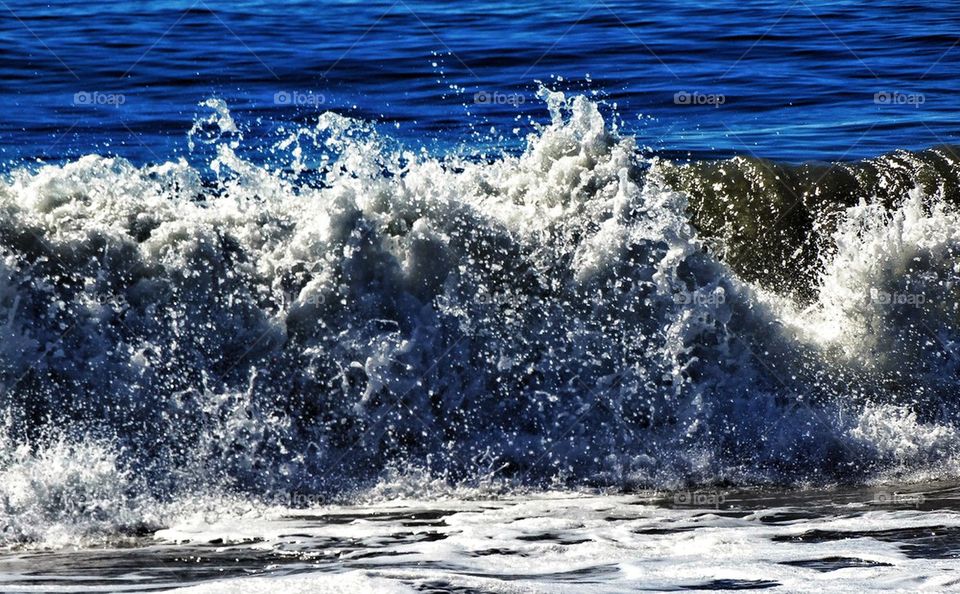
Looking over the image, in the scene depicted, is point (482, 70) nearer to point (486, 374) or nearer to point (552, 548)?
point (486, 374)

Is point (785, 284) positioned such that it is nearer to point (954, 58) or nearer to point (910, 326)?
point (910, 326)

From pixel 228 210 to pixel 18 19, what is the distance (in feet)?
31.1

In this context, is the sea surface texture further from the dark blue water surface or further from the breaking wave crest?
the dark blue water surface

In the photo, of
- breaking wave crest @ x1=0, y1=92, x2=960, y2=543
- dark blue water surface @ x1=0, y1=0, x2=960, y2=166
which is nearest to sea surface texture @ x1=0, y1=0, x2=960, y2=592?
breaking wave crest @ x1=0, y1=92, x2=960, y2=543

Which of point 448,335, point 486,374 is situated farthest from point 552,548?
point 448,335

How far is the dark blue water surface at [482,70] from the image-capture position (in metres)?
11.2

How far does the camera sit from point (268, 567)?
5160 mm

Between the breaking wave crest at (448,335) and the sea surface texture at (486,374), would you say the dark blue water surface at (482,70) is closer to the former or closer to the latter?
the sea surface texture at (486,374)

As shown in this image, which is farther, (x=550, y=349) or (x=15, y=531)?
(x=550, y=349)

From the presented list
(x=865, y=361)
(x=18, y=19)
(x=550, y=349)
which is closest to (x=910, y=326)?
(x=865, y=361)

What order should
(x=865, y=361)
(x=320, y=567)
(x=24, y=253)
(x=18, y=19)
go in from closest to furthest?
(x=320, y=567) → (x=24, y=253) → (x=865, y=361) → (x=18, y=19)

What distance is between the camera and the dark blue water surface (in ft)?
36.7

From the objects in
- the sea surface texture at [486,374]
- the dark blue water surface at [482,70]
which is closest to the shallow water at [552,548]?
the sea surface texture at [486,374]

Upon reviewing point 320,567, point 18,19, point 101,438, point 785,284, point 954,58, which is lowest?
point 320,567
